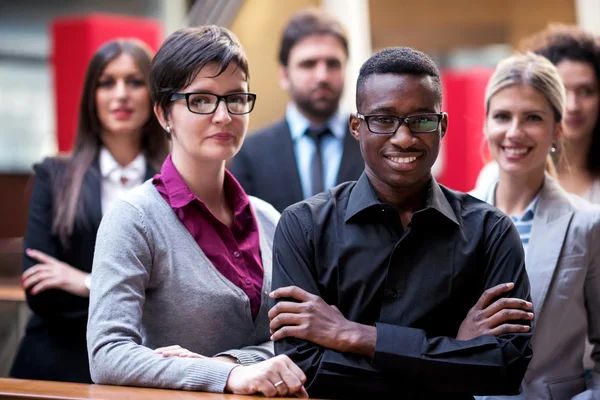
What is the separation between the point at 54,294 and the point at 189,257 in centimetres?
121

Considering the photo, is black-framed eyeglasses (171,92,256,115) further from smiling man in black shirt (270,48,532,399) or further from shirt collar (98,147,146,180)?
shirt collar (98,147,146,180)

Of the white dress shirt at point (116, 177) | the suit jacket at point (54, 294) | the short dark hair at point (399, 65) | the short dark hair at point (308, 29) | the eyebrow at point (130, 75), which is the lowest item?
the suit jacket at point (54, 294)

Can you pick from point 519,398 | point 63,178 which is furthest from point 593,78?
point 63,178

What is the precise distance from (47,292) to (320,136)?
1521 millimetres

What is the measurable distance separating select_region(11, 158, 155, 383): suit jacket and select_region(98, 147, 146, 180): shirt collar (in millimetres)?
26

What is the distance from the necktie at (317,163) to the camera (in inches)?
155

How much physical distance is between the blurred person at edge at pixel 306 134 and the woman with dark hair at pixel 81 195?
0.48 m

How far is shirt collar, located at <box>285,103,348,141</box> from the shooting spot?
13.5 feet

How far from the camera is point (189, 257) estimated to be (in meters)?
2.42

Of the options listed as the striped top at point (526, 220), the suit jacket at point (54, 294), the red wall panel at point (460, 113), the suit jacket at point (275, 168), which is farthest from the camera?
the red wall panel at point (460, 113)

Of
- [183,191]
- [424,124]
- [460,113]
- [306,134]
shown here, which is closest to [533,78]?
[424,124]

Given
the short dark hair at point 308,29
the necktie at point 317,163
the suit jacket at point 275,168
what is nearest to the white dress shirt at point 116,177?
the suit jacket at point 275,168

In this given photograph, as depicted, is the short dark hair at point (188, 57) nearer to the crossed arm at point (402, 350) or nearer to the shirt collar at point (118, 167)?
the crossed arm at point (402, 350)

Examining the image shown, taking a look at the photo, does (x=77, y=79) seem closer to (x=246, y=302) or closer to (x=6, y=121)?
(x=246, y=302)
